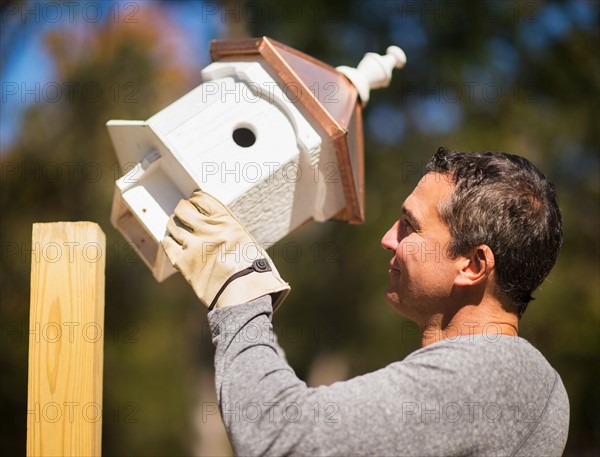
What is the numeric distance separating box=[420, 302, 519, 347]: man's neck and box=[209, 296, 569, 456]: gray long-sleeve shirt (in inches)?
4.7

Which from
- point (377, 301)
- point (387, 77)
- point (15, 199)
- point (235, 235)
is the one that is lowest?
point (377, 301)

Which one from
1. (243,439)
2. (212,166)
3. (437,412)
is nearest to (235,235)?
(212,166)

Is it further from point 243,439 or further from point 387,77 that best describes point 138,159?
point 243,439

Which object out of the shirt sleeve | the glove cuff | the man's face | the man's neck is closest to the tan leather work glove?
the glove cuff

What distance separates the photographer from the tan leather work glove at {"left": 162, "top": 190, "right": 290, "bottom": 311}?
7.32 feet

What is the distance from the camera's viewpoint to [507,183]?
228cm

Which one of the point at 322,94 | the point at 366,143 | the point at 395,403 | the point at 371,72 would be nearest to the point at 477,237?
the point at 395,403

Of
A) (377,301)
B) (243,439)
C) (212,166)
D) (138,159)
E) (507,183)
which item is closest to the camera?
(243,439)

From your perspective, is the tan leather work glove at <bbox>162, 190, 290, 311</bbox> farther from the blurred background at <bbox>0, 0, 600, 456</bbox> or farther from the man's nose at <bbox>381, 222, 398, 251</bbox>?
the blurred background at <bbox>0, 0, 600, 456</bbox>

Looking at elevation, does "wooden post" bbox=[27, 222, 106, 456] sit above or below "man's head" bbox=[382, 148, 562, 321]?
below

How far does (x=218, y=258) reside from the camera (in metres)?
2.28

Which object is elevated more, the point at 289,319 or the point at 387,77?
the point at 387,77

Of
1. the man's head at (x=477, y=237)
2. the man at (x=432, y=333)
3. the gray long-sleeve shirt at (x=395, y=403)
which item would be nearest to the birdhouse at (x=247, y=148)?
the man at (x=432, y=333)

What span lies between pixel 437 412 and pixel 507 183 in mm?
696
